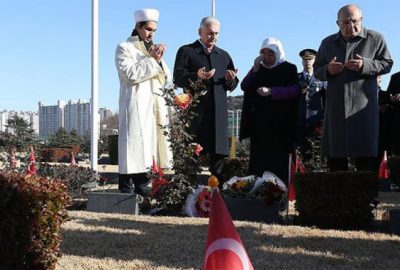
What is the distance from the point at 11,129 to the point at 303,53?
766 inches

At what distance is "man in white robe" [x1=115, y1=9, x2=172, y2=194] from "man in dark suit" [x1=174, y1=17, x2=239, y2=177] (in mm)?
285

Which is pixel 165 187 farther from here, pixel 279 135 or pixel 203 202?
pixel 279 135

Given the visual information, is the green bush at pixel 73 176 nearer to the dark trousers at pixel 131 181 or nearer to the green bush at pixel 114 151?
the dark trousers at pixel 131 181

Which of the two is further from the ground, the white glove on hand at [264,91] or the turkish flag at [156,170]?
the white glove on hand at [264,91]

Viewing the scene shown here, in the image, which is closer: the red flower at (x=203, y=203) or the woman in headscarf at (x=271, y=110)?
the red flower at (x=203, y=203)

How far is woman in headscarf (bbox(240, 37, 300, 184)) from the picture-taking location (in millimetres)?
6215

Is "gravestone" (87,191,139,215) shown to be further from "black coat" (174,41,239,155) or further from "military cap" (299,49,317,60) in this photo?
"military cap" (299,49,317,60)

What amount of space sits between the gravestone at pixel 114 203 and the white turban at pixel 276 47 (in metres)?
2.08

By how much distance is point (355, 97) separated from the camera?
5.09m

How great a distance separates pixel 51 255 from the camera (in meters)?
3.39

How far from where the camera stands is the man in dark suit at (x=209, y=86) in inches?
249

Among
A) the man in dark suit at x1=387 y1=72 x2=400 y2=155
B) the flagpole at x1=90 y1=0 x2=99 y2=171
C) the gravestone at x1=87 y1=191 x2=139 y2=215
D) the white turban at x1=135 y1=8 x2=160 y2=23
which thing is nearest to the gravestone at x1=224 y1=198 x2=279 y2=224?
the gravestone at x1=87 y1=191 x2=139 y2=215

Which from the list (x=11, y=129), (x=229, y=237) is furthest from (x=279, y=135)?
(x=11, y=129)

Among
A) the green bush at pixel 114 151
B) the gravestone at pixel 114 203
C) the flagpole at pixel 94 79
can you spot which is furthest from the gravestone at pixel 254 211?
the green bush at pixel 114 151
